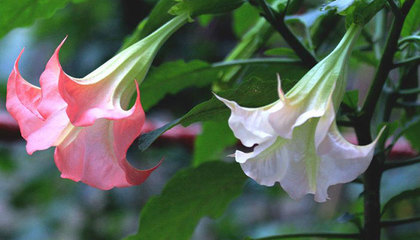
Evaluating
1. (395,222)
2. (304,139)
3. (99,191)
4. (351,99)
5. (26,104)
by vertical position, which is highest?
(26,104)

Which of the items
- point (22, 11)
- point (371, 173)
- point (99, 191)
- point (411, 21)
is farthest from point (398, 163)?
point (99, 191)

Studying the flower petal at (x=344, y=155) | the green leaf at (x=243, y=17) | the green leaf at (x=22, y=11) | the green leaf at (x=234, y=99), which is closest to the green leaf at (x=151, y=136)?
the green leaf at (x=234, y=99)

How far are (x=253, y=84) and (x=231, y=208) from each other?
5.25 feet

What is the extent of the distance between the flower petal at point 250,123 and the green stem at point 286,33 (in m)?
0.16

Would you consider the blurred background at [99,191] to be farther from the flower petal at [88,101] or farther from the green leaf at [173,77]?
the flower petal at [88,101]

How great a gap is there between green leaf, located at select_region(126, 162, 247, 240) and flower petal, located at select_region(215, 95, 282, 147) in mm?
251

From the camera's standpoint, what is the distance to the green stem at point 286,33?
47 cm

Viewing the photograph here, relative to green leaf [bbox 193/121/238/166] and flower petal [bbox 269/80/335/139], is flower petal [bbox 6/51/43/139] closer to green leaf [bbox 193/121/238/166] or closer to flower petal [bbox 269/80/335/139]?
flower petal [bbox 269/80/335/139]

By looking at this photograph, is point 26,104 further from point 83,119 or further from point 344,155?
point 344,155

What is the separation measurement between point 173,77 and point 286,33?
7.3 inches

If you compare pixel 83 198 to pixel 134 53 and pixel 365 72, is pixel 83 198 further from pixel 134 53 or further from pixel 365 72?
pixel 134 53

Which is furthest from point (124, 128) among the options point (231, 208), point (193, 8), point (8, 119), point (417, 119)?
point (231, 208)

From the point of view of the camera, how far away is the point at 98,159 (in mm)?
373

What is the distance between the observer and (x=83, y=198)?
1.61m
